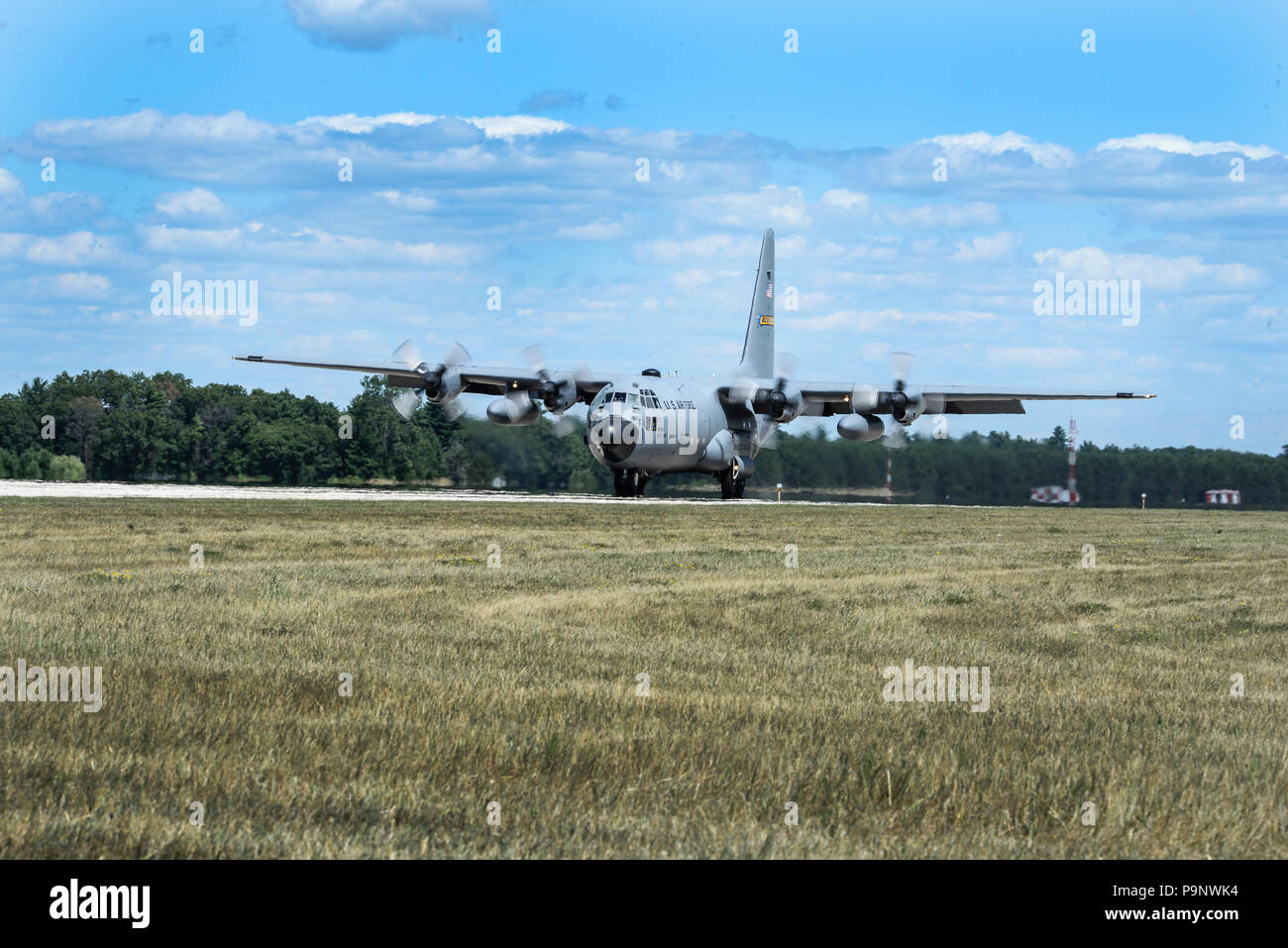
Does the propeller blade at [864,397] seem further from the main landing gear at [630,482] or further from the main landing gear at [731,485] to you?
the main landing gear at [630,482]

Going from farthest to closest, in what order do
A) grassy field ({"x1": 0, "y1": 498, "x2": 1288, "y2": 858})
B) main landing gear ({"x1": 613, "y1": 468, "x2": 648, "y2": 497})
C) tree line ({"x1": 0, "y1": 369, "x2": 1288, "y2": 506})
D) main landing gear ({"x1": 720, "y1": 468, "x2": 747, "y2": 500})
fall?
tree line ({"x1": 0, "y1": 369, "x2": 1288, "y2": 506}) < main landing gear ({"x1": 720, "y1": 468, "x2": 747, "y2": 500}) < main landing gear ({"x1": 613, "y1": 468, "x2": 648, "y2": 497}) < grassy field ({"x1": 0, "y1": 498, "x2": 1288, "y2": 858})

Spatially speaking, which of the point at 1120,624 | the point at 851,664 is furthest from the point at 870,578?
the point at 851,664

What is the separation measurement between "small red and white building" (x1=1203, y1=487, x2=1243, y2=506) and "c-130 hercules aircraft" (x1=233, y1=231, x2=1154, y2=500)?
39.8m

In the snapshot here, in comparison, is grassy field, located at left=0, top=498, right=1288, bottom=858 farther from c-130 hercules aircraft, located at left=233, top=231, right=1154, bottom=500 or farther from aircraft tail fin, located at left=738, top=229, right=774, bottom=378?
aircraft tail fin, located at left=738, top=229, right=774, bottom=378

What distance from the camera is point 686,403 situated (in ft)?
167

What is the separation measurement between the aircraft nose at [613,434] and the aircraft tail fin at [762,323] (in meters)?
16.1

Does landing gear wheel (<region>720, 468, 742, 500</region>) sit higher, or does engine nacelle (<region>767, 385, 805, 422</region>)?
engine nacelle (<region>767, 385, 805, 422</region>)

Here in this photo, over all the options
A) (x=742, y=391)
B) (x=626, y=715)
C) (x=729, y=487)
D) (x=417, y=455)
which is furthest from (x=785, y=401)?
(x=626, y=715)

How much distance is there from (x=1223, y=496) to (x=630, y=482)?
57969 millimetres

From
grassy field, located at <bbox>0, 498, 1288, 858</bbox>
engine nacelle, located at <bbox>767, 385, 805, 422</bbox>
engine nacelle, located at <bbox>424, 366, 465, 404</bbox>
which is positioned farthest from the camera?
engine nacelle, located at <bbox>767, 385, 805, 422</bbox>

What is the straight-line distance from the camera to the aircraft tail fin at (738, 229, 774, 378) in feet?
205

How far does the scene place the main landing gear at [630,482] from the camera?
53875mm

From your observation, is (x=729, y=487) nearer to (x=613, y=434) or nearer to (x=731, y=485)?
(x=731, y=485)

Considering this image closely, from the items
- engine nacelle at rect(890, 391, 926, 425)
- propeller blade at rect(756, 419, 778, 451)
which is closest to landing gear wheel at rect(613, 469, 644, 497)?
propeller blade at rect(756, 419, 778, 451)
